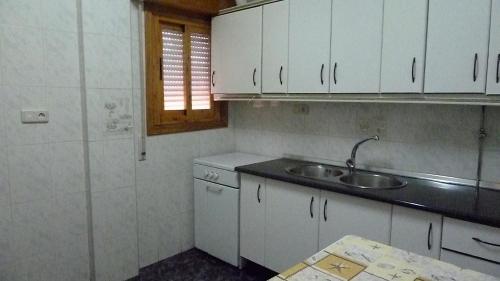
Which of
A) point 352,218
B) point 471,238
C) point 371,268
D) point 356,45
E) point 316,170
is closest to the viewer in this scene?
point 371,268

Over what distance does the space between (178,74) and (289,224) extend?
1.50 metres

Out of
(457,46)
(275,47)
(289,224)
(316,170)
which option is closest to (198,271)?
(289,224)

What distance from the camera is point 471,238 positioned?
1604 mm

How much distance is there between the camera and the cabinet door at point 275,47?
2.48 meters

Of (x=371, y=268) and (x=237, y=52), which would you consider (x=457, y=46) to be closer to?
(x=371, y=268)

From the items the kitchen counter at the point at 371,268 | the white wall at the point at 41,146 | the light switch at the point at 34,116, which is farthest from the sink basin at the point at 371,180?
the light switch at the point at 34,116

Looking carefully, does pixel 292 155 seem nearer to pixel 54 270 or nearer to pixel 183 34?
pixel 183 34

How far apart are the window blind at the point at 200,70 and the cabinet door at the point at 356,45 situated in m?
1.24

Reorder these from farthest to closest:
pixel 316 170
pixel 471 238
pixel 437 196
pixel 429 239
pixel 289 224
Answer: pixel 316 170, pixel 289 224, pixel 437 196, pixel 429 239, pixel 471 238

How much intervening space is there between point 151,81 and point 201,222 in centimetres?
126

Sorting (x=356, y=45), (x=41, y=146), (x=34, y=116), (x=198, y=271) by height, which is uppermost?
(x=356, y=45)

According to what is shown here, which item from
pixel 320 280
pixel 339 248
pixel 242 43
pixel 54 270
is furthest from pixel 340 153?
pixel 54 270

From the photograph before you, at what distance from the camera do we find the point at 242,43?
2.75 m

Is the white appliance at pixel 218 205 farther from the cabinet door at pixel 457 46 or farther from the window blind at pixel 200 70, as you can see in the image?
the cabinet door at pixel 457 46
